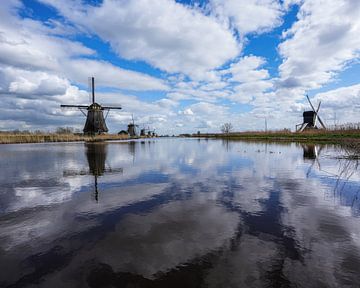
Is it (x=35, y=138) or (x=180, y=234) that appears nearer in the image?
(x=180, y=234)

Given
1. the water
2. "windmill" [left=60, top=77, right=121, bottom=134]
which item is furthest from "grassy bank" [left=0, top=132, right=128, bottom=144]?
the water

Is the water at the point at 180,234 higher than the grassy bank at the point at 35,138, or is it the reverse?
the grassy bank at the point at 35,138

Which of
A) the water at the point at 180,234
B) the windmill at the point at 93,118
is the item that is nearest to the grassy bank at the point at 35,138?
the windmill at the point at 93,118

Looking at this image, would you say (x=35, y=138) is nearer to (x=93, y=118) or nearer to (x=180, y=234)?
(x=93, y=118)

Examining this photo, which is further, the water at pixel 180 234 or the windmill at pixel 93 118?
the windmill at pixel 93 118

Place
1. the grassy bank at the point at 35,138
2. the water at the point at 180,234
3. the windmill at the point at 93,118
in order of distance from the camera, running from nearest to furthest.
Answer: the water at the point at 180,234 < the grassy bank at the point at 35,138 < the windmill at the point at 93,118

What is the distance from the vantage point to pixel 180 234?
19.2ft

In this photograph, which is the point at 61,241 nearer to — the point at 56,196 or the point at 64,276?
the point at 64,276

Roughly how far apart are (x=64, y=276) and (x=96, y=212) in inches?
134

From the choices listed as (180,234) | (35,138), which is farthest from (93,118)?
(180,234)

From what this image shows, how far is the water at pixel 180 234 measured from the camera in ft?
13.7

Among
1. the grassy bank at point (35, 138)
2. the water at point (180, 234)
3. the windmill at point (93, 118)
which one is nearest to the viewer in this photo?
the water at point (180, 234)

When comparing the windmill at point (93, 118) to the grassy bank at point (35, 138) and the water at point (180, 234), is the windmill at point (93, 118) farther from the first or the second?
the water at point (180, 234)

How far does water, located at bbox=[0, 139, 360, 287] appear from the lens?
13.7 feet
